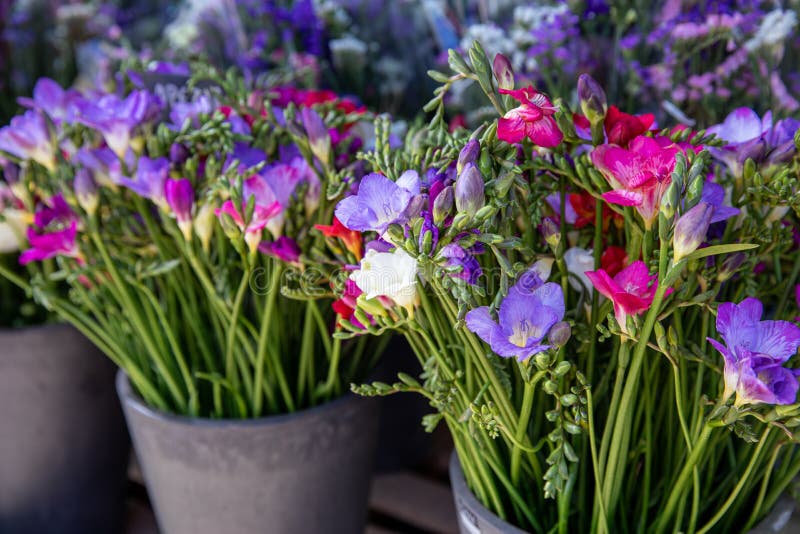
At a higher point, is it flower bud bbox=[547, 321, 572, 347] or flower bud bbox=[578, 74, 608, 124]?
flower bud bbox=[578, 74, 608, 124]

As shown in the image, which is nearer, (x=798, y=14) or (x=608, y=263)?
(x=608, y=263)

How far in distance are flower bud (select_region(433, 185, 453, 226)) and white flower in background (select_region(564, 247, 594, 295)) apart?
0.10 m

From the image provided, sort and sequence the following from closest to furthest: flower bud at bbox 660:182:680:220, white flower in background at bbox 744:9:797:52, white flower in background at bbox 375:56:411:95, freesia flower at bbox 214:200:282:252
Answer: flower bud at bbox 660:182:680:220 < freesia flower at bbox 214:200:282:252 < white flower in background at bbox 744:9:797:52 < white flower in background at bbox 375:56:411:95

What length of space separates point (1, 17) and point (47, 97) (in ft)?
1.67

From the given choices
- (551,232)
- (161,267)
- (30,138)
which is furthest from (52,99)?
(551,232)

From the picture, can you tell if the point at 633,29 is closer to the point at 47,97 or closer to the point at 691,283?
the point at 691,283

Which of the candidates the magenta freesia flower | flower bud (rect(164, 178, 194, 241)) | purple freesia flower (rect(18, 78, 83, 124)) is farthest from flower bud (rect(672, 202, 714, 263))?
purple freesia flower (rect(18, 78, 83, 124))

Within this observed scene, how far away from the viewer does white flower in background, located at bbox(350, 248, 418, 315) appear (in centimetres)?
27

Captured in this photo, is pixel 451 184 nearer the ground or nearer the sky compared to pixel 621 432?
nearer the sky

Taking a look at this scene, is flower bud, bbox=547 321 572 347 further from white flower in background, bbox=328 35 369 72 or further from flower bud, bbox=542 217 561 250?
white flower in background, bbox=328 35 369 72

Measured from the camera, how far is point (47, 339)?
0.54 metres

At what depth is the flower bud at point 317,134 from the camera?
0.37 meters

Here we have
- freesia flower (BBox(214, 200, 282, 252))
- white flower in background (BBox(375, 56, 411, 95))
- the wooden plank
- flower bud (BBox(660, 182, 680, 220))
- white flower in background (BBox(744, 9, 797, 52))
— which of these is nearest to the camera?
flower bud (BBox(660, 182, 680, 220))

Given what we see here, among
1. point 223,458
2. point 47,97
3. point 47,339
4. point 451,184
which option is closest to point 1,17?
point 47,97
